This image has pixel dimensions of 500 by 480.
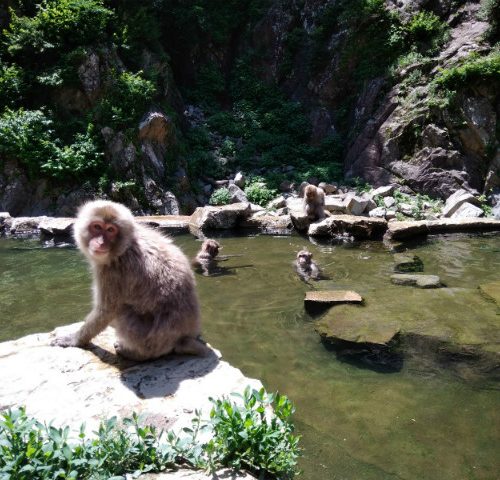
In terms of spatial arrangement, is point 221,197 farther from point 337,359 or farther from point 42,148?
point 337,359

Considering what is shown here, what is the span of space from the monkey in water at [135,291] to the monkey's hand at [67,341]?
206 millimetres

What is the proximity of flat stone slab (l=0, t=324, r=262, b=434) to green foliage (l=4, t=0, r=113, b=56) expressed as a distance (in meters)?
13.0

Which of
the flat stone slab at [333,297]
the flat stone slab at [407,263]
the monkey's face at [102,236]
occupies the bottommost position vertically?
the flat stone slab at [407,263]

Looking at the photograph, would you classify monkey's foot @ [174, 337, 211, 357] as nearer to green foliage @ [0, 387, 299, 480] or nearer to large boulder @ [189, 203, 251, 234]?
green foliage @ [0, 387, 299, 480]

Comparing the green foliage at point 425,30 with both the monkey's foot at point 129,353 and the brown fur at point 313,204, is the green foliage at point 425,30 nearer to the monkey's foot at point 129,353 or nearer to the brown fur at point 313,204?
the brown fur at point 313,204

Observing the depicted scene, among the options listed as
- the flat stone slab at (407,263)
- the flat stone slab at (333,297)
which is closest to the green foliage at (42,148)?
the flat stone slab at (407,263)

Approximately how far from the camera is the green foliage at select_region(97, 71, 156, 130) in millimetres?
13508

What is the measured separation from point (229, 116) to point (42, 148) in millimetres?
7643

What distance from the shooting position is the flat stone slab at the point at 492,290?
5684 mm

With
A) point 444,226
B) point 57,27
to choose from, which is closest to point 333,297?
point 444,226

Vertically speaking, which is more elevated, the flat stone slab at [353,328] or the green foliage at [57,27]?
the green foliage at [57,27]

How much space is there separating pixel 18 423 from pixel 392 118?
46.1ft

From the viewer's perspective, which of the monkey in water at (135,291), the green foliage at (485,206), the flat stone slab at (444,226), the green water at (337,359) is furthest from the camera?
the green foliage at (485,206)

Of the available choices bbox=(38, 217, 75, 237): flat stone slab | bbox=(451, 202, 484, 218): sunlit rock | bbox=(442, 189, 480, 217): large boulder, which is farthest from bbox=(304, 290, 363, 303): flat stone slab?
bbox=(38, 217, 75, 237): flat stone slab
